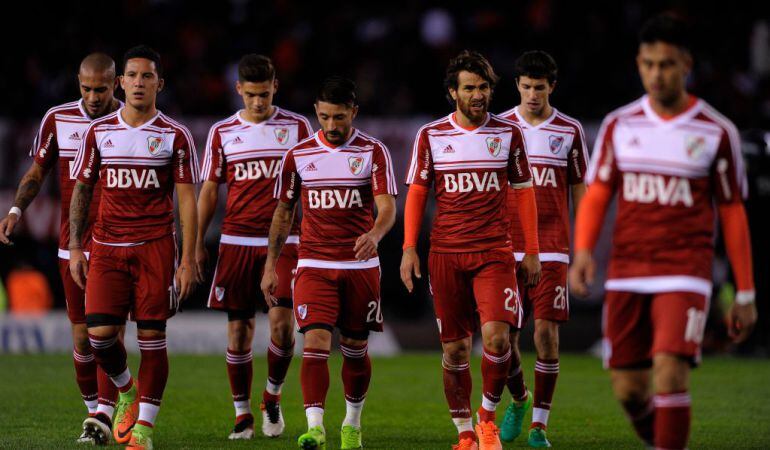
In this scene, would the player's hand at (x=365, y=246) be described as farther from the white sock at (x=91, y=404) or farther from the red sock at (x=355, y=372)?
the white sock at (x=91, y=404)

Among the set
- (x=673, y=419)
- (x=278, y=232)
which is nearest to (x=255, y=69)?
(x=278, y=232)

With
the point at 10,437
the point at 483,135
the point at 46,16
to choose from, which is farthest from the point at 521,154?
the point at 46,16

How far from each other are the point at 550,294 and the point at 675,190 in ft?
11.5

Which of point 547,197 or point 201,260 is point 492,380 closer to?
point 547,197

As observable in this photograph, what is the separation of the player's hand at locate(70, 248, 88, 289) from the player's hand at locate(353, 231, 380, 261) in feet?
6.20

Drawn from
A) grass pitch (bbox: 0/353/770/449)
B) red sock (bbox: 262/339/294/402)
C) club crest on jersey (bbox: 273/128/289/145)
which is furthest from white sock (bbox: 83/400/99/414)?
club crest on jersey (bbox: 273/128/289/145)

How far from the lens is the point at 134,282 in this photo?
29.6ft

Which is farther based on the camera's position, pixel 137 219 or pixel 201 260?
pixel 201 260

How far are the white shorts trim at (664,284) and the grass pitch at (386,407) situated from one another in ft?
10.4

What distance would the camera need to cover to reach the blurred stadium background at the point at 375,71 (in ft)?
63.3

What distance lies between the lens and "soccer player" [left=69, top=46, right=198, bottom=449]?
8930mm

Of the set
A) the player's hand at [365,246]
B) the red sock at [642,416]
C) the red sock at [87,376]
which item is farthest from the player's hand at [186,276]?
the red sock at [642,416]

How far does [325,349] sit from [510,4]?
15225 mm

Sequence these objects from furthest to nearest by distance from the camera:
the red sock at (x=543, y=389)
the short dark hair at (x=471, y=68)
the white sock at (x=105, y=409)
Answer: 1. the red sock at (x=543, y=389)
2. the white sock at (x=105, y=409)
3. the short dark hair at (x=471, y=68)
